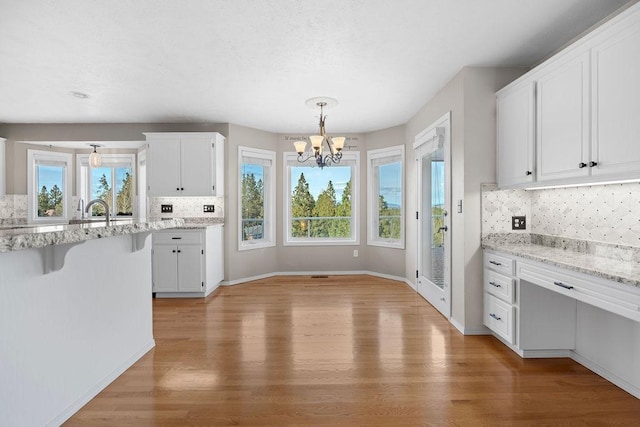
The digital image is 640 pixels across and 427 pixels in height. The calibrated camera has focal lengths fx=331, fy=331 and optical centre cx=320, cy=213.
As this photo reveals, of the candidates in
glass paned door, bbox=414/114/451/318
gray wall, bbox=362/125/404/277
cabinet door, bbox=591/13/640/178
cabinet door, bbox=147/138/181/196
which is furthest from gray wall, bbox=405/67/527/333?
cabinet door, bbox=147/138/181/196

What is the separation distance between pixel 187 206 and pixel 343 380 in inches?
150

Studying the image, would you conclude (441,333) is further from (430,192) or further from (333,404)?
(430,192)

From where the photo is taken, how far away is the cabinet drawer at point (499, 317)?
2631mm

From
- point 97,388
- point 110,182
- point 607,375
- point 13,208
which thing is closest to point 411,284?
point 607,375

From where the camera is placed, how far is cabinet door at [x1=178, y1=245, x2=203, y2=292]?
4445 mm

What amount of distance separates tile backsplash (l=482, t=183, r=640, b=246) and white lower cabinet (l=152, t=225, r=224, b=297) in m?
3.45

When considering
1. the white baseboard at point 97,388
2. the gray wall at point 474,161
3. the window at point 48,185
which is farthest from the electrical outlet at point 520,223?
the window at point 48,185

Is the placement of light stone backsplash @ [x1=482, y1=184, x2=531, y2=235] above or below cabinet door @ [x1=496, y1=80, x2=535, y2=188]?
below

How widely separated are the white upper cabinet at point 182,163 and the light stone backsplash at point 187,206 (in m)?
0.35

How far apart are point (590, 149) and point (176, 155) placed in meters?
4.61

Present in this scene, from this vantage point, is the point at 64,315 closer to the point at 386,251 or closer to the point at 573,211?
the point at 573,211

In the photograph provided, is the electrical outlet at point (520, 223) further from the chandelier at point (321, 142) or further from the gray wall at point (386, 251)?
the gray wall at point (386, 251)

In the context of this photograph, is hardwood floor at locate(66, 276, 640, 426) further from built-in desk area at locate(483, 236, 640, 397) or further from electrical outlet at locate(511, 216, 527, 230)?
electrical outlet at locate(511, 216, 527, 230)

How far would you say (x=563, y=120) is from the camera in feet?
7.68
